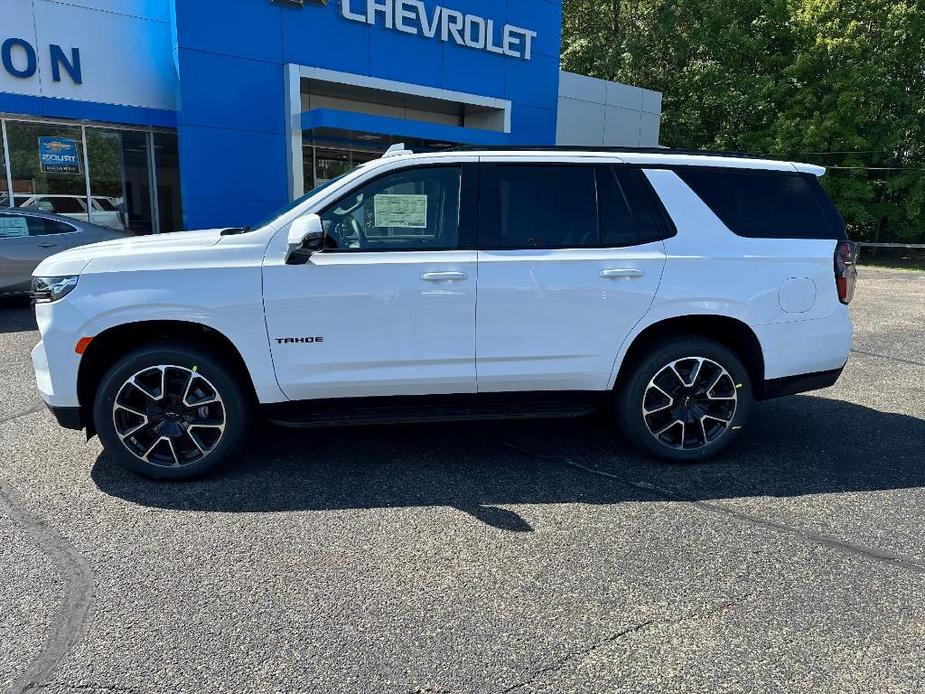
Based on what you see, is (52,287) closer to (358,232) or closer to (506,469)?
(358,232)

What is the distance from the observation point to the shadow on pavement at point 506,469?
3865 millimetres

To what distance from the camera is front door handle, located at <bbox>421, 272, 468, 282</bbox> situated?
395 cm

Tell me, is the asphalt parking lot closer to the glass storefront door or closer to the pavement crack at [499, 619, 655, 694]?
the pavement crack at [499, 619, 655, 694]

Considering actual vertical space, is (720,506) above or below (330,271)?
below

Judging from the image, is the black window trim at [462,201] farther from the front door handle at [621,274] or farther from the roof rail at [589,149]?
the front door handle at [621,274]

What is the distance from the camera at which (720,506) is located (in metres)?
3.80

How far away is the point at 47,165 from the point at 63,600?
1299 cm

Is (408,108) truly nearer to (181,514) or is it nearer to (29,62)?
(29,62)

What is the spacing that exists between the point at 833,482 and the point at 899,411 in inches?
77.7

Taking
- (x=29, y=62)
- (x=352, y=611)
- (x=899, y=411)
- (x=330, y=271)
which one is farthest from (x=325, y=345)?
(x=29, y=62)

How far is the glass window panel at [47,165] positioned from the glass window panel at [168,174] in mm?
1427

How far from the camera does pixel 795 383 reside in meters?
4.45

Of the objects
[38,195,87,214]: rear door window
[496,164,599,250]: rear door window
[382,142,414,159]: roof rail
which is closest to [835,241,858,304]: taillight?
[496,164,599,250]: rear door window

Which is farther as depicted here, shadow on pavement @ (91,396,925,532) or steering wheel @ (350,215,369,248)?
steering wheel @ (350,215,369,248)
